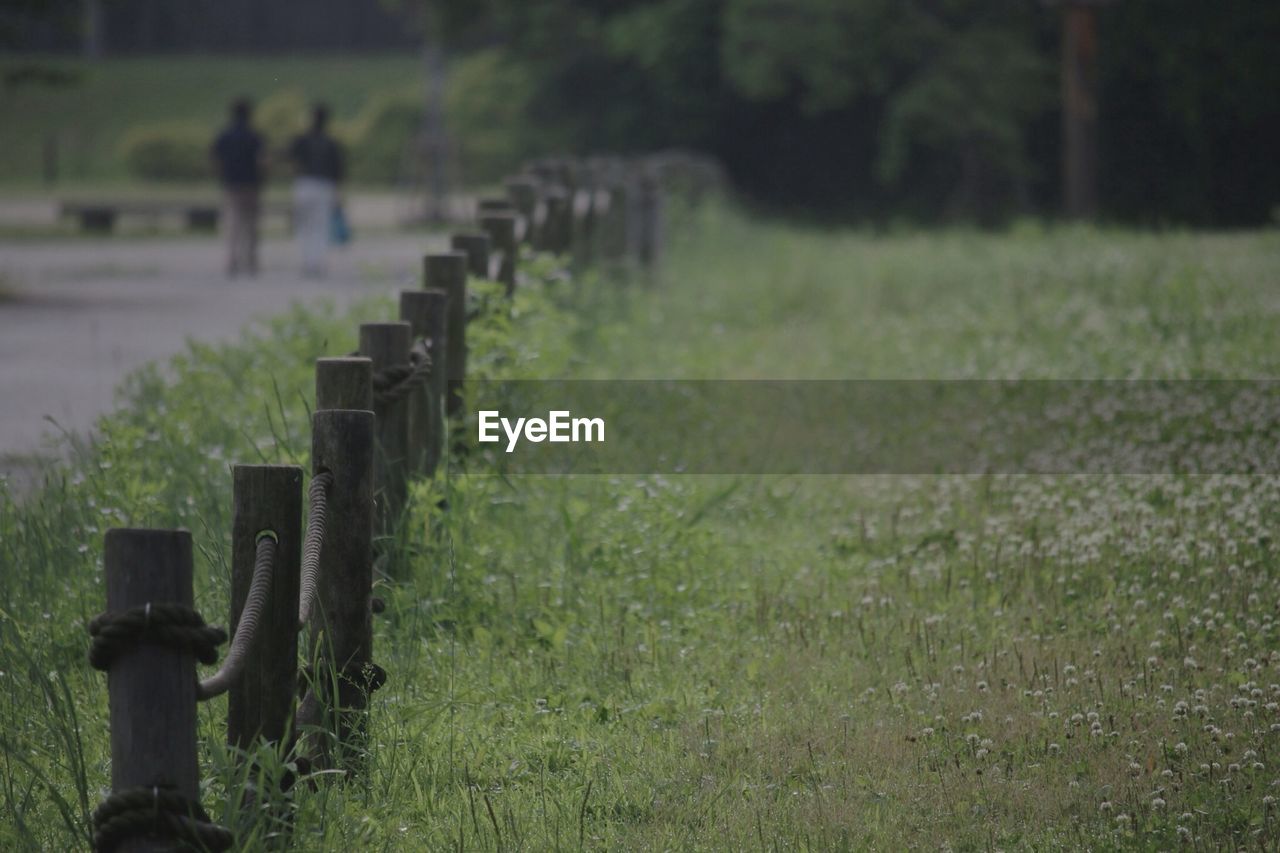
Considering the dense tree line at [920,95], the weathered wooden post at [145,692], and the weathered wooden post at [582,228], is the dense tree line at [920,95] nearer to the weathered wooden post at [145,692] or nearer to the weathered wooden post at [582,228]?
the weathered wooden post at [582,228]

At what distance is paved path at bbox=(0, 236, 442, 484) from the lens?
10742mm

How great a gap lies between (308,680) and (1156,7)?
31718 millimetres

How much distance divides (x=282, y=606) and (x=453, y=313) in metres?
3.45

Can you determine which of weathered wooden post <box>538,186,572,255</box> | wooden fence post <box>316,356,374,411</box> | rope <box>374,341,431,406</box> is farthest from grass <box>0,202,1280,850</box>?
weathered wooden post <box>538,186,572,255</box>

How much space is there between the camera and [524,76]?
3756 cm

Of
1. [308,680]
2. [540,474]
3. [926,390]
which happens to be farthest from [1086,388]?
[308,680]

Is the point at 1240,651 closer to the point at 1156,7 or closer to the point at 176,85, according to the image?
the point at 1156,7

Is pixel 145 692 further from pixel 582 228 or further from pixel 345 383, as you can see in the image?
pixel 582 228

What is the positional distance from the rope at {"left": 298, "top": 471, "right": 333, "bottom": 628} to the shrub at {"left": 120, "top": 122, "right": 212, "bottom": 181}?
5065 cm

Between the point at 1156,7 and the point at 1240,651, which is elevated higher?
the point at 1156,7

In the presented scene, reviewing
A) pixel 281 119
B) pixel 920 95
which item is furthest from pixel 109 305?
pixel 281 119

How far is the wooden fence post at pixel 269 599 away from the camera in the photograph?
358 cm

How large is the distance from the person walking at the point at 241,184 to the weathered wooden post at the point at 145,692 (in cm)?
1836

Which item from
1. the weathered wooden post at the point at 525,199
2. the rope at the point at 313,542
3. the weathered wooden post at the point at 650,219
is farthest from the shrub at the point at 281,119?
the rope at the point at 313,542
